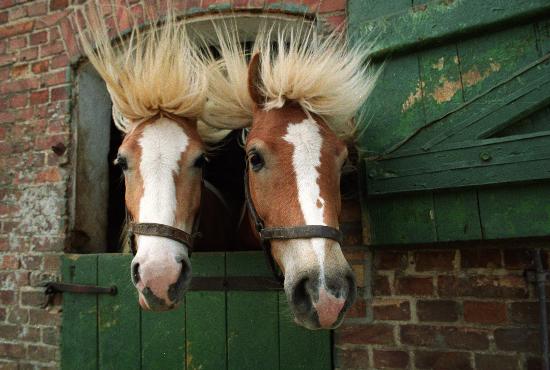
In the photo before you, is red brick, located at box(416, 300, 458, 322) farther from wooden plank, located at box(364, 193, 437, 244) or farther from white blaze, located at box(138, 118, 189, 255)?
white blaze, located at box(138, 118, 189, 255)

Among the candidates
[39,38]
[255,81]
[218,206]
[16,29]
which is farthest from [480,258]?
[16,29]

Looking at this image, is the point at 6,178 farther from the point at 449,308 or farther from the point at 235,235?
the point at 449,308

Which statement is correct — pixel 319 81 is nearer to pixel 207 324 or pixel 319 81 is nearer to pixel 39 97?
pixel 207 324

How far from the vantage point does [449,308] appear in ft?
5.41

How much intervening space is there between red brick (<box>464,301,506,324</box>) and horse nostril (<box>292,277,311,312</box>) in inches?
32.8

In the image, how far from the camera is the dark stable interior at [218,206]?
7.49 feet

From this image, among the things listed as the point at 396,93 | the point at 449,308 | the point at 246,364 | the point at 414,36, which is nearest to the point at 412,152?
the point at 396,93

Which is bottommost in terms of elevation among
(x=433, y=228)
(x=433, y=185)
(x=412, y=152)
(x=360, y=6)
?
(x=433, y=228)

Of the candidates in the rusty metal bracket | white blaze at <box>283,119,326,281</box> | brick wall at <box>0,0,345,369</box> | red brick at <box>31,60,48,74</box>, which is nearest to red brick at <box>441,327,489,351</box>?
white blaze at <box>283,119,326,281</box>

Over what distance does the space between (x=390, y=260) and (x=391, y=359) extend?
42 centimetres

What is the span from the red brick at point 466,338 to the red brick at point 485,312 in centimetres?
5

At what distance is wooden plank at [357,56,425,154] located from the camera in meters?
1.65

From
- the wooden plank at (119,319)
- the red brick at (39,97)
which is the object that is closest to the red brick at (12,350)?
the wooden plank at (119,319)

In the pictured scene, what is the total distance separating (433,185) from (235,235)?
4.38 feet
